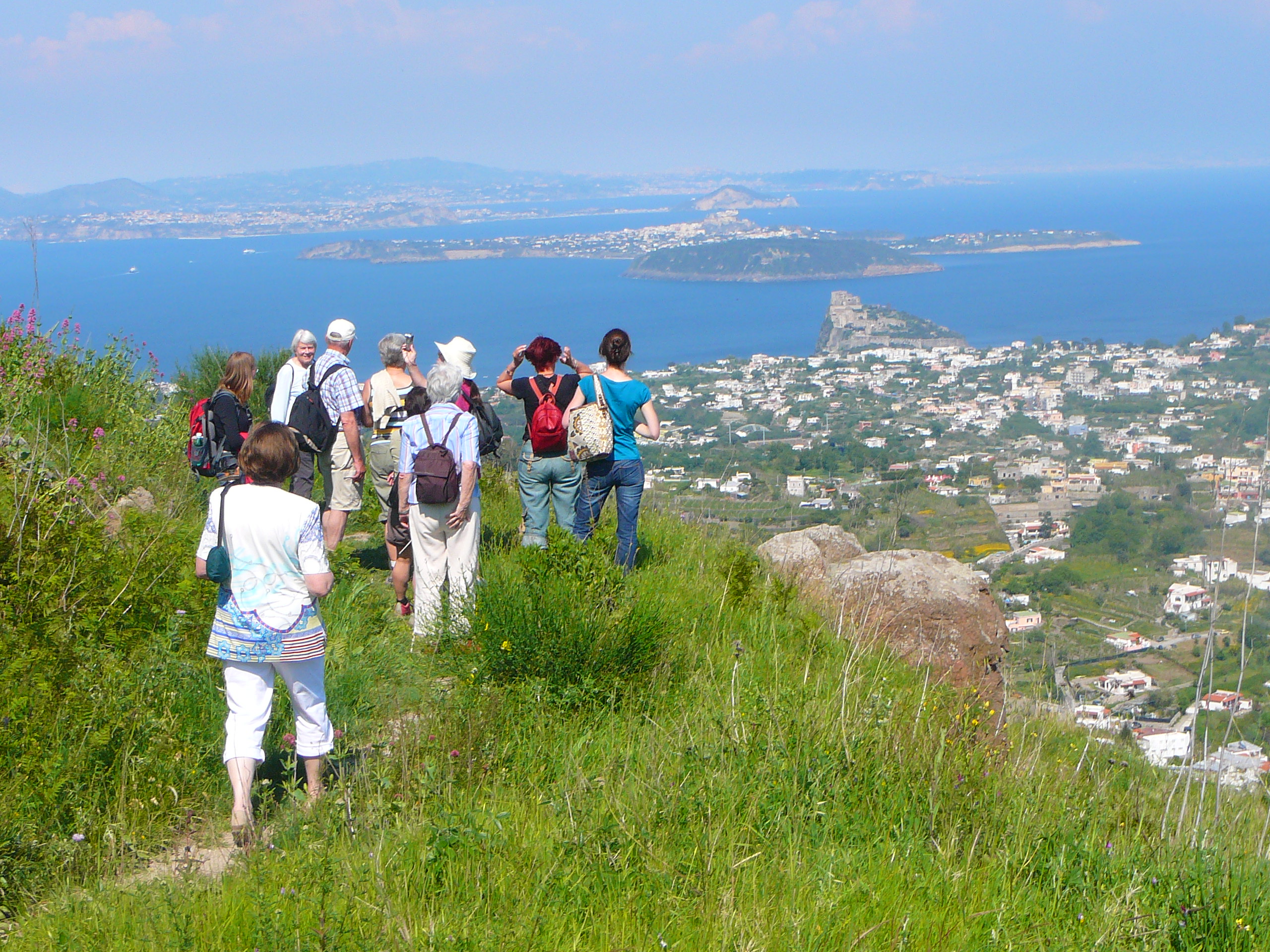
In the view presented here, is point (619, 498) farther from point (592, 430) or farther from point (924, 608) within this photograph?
point (924, 608)

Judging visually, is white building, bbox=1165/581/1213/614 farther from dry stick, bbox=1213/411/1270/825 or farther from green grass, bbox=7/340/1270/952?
dry stick, bbox=1213/411/1270/825

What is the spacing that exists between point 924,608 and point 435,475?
11.2ft

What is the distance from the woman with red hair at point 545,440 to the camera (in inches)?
231

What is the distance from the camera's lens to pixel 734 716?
12.7ft

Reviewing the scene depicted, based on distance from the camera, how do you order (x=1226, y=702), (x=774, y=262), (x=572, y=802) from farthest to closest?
(x=774, y=262) < (x=1226, y=702) < (x=572, y=802)

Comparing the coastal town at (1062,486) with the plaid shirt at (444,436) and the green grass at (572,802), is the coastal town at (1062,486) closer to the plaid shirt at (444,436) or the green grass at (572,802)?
the green grass at (572,802)

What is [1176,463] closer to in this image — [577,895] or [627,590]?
[627,590]

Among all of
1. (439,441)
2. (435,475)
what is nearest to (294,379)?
(439,441)

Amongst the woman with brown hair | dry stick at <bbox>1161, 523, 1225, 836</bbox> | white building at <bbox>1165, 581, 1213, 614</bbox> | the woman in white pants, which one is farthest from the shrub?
white building at <bbox>1165, 581, 1213, 614</bbox>

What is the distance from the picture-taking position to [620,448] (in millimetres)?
6059

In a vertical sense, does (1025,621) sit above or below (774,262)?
below

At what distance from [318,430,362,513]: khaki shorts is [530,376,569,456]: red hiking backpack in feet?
4.30

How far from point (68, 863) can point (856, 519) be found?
8.16 meters

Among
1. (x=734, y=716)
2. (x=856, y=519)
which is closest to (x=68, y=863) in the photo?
(x=734, y=716)
